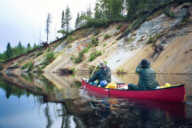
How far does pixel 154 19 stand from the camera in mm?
34250

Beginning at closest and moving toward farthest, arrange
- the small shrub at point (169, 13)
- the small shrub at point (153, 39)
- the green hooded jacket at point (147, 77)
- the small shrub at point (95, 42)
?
the green hooded jacket at point (147, 77), the small shrub at point (153, 39), the small shrub at point (169, 13), the small shrub at point (95, 42)

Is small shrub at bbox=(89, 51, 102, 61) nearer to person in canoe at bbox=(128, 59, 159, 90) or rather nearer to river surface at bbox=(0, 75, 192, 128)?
person in canoe at bbox=(128, 59, 159, 90)

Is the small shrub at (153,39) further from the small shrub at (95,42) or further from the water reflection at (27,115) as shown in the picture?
the water reflection at (27,115)

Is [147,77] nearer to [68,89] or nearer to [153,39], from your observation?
[68,89]

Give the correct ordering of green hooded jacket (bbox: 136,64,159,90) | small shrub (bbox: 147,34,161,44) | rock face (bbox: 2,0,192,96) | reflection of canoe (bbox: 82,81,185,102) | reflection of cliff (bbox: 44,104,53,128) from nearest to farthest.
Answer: reflection of cliff (bbox: 44,104,53,128) → reflection of canoe (bbox: 82,81,185,102) → green hooded jacket (bbox: 136,64,159,90) → rock face (bbox: 2,0,192,96) → small shrub (bbox: 147,34,161,44)

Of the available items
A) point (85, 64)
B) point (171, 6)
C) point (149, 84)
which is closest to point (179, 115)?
point (149, 84)

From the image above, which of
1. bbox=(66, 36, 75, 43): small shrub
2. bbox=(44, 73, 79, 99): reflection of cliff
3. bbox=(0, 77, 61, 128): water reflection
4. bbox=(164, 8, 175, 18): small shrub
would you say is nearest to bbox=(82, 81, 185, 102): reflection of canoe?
bbox=(44, 73, 79, 99): reflection of cliff

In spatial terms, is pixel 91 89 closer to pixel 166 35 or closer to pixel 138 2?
pixel 166 35

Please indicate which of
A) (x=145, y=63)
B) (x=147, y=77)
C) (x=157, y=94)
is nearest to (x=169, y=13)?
(x=145, y=63)

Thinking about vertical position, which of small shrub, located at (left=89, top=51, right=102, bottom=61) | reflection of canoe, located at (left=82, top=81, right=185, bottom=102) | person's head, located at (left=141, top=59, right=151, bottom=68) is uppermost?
small shrub, located at (left=89, top=51, right=102, bottom=61)

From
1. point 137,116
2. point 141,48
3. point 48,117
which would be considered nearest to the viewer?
point 137,116

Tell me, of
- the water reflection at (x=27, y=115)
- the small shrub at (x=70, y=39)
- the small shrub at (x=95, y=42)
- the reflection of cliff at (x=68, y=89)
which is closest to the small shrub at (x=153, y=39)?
the small shrub at (x=95, y=42)

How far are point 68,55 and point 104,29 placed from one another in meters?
11.5

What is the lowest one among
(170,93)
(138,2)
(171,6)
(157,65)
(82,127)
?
(82,127)
